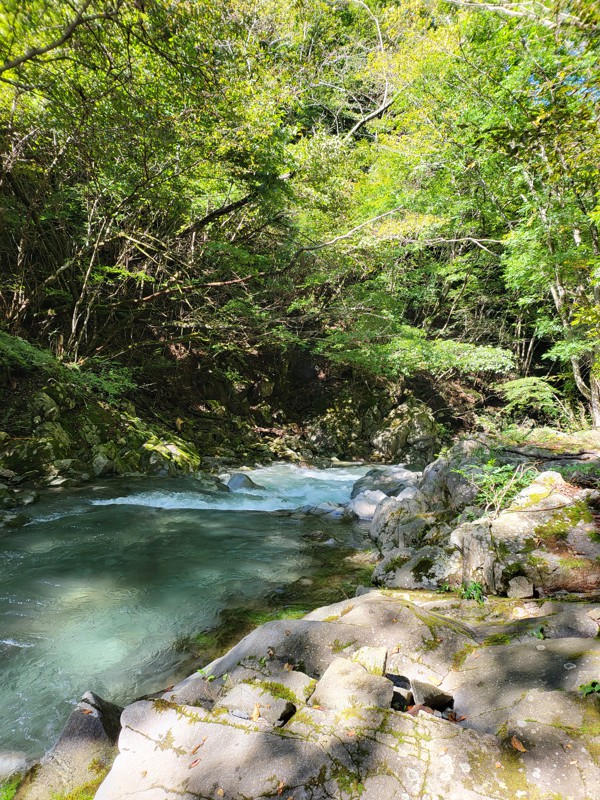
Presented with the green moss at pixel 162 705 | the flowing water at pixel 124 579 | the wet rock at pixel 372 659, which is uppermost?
the wet rock at pixel 372 659

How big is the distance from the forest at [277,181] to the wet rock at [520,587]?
165 inches

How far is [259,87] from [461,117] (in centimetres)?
463

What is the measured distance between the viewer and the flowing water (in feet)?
10.3

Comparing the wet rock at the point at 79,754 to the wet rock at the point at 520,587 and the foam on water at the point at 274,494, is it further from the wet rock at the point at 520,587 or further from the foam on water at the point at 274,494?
the foam on water at the point at 274,494

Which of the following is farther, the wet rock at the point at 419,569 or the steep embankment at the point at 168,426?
the steep embankment at the point at 168,426

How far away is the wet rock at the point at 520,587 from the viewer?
3648 millimetres

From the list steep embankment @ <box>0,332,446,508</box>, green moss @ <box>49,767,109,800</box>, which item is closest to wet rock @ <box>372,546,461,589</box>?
green moss @ <box>49,767,109,800</box>

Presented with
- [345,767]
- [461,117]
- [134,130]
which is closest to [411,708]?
[345,767]

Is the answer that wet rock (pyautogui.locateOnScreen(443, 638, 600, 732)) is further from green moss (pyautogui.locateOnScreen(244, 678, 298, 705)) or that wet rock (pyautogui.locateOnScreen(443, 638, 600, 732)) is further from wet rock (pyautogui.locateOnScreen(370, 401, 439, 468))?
wet rock (pyautogui.locateOnScreen(370, 401, 439, 468))

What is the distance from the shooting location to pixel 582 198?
7641 mm

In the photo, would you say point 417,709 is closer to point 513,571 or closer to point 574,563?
point 513,571

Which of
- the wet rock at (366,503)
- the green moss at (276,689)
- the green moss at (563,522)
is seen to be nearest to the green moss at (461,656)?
the green moss at (276,689)

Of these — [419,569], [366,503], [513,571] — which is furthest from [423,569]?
[366,503]

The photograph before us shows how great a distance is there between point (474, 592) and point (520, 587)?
0.40m
